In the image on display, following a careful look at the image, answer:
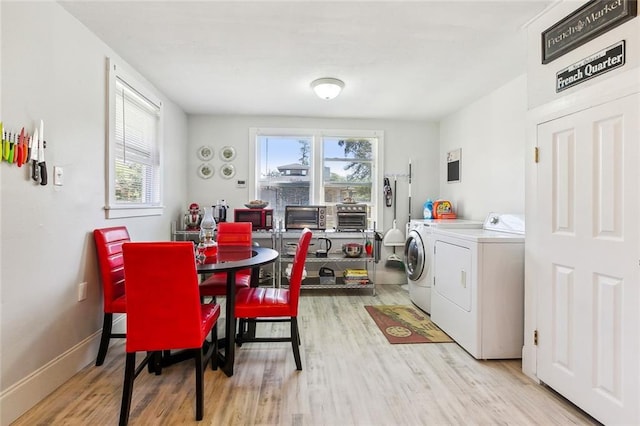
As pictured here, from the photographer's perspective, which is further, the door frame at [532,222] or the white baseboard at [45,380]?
the door frame at [532,222]

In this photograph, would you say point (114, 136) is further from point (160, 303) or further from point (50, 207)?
point (160, 303)

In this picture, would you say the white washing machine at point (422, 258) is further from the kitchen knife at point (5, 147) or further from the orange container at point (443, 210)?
the kitchen knife at point (5, 147)

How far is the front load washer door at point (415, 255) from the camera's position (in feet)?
10.7

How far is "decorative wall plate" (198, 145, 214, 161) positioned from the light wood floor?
8.38ft

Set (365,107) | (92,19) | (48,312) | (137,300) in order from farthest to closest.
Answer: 1. (365,107)
2. (92,19)
3. (48,312)
4. (137,300)

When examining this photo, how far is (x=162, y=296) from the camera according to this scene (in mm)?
1550

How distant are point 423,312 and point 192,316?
97.7 inches

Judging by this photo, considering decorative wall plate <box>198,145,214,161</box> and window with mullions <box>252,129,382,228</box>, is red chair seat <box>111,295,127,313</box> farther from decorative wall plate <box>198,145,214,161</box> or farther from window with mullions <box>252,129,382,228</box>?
decorative wall plate <box>198,145,214,161</box>

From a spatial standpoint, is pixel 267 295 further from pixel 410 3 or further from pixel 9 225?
pixel 410 3

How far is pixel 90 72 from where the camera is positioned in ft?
7.32

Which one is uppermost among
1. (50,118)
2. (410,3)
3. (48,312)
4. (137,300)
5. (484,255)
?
(410,3)

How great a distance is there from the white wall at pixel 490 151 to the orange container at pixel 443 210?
0.40 ft

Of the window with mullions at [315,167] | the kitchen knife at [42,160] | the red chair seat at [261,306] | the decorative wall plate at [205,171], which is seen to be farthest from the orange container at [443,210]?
the kitchen knife at [42,160]

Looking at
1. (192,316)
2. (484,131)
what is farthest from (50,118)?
(484,131)
